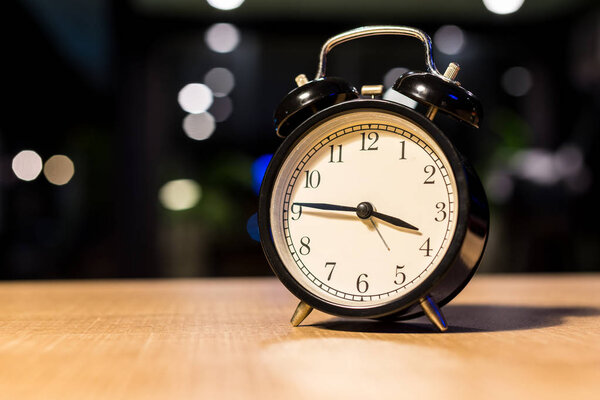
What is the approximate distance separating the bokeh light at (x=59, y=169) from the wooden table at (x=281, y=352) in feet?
9.46

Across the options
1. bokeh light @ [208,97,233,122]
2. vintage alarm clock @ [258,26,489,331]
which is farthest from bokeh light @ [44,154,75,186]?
vintage alarm clock @ [258,26,489,331]

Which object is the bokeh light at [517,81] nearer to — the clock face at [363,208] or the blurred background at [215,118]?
the blurred background at [215,118]

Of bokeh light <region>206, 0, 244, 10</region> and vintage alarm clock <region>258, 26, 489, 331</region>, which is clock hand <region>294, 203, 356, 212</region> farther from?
bokeh light <region>206, 0, 244, 10</region>

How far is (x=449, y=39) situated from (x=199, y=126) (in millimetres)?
1853

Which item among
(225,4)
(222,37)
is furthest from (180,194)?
(225,4)

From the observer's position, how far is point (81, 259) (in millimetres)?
4031

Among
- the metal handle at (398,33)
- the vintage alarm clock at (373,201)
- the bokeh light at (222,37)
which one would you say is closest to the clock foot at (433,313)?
the vintage alarm clock at (373,201)

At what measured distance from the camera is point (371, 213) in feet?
2.72

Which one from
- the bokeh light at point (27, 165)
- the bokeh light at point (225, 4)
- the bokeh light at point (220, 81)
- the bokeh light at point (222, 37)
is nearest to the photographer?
the bokeh light at point (27, 165)

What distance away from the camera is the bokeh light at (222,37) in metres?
4.26

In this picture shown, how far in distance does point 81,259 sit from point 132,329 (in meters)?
3.44

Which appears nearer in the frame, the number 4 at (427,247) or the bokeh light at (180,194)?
the number 4 at (427,247)

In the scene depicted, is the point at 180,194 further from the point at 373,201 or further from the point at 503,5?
the point at 373,201

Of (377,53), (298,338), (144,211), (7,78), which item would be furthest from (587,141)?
(298,338)
